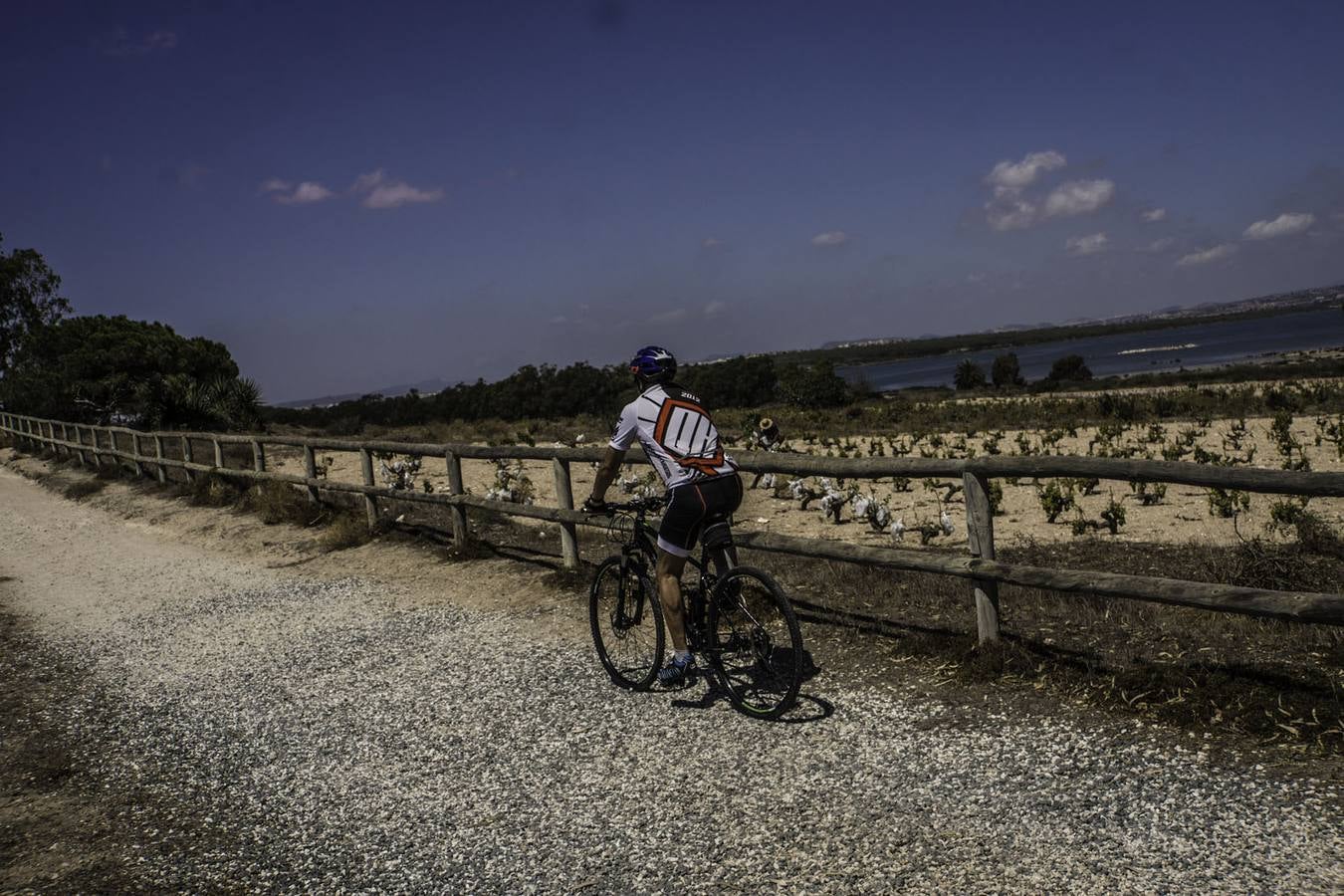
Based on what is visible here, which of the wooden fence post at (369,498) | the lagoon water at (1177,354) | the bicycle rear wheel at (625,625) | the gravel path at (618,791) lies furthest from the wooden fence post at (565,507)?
the lagoon water at (1177,354)

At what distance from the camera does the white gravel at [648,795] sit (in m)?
3.69

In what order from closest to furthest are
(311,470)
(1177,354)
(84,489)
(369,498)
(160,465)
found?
1. (369,498)
2. (311,470)
3. (160,465)
4. (84,489)
5. (1177,354)

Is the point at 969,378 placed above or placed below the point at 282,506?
below

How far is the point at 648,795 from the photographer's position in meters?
4.59

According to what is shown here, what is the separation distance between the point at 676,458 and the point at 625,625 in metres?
1.60

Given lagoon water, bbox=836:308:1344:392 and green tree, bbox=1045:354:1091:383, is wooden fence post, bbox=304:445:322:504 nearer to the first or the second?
lagoon water, bbox=836:308:1344:392

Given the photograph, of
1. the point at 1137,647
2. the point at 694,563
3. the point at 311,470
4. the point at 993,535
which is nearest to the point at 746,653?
the point at 694,563

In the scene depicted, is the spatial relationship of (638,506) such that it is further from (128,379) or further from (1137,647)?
(128,379)

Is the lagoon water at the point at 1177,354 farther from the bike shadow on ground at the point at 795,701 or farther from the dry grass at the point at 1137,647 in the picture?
the bike shadow on ground at the point at 795,701

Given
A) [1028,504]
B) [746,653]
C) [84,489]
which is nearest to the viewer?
[746,653]

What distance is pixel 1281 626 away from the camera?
5.86 m

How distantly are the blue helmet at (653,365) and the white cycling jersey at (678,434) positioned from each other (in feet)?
0.32

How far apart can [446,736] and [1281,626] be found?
5437 millimetres

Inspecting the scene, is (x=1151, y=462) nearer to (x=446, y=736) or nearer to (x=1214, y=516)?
(x=446, y=736)
